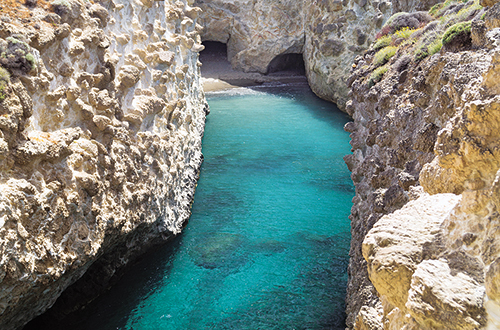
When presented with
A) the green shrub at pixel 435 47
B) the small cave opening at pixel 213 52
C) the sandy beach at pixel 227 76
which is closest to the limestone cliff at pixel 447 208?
the green shrub at pixel 435 47

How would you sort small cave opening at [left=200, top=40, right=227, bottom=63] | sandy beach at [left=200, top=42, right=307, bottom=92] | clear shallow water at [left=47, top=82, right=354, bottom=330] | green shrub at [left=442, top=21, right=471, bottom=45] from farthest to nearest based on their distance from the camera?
1. small cave opening at [left=200, top=40, right=227, bottom=63]
2. sandy beach at [left=200, top=42, right=307, bottom=92]
3. clear shallow water at [left=47, top=82, right=354, bottom=330]
4. green shrub at [left=442, top=21, right=471, bottom=45]

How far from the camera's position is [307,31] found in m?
38.2

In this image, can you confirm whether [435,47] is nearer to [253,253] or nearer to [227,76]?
[253,253]

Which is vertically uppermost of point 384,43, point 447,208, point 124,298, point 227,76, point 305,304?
point 384,43

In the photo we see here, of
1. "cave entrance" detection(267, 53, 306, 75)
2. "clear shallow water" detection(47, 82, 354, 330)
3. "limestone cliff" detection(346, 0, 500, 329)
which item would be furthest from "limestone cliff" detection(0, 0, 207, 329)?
"cave entrance" detection(267, 53, 306, 75)

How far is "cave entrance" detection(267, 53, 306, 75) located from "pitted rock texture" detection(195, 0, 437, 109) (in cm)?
76

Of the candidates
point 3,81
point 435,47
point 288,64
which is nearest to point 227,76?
point 288,64

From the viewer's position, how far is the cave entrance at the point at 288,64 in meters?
43.5

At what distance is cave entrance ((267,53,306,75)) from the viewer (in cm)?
4348

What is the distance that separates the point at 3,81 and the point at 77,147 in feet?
7.68

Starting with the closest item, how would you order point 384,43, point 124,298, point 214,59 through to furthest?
point 124,298 → point 384,43 → point 214,59

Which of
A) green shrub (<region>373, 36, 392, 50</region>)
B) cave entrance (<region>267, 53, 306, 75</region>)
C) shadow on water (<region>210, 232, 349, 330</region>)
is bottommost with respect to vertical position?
shadow on water (<region>210, 232, 349, 330</region>)

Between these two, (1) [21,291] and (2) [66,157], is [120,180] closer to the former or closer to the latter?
(2) [66,157]

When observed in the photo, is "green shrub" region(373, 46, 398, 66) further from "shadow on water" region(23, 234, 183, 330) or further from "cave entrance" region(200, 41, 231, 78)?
"cave entrance" region(200, 41, 231, 78)
